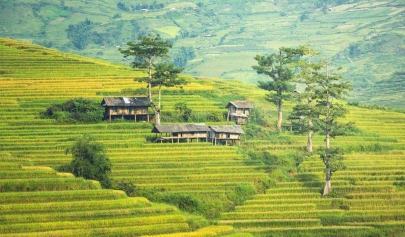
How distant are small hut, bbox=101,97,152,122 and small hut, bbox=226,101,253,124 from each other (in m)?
8.66

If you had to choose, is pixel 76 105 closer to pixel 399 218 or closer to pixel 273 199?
pixel 273 199

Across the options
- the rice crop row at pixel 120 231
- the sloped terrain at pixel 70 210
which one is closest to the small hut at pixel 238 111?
the sloped terrain at pixel 70 210

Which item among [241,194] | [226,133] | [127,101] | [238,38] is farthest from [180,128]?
[238,38]

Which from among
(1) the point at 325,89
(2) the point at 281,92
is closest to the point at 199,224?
(1) the point at 325,89

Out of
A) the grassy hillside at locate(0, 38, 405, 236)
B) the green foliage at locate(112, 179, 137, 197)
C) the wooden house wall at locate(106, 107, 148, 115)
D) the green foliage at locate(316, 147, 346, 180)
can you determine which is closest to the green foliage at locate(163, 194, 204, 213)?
the grassy hillside at locate(0, 38, 405, 236)

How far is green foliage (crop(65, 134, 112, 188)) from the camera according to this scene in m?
58.8

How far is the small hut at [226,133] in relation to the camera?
73000 mm

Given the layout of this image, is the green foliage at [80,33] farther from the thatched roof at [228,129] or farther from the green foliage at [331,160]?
the green foliage at [331,160]

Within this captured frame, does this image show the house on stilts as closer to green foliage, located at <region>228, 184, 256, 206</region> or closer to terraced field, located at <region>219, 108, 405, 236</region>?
terraced field, located at <region>219, 108, 405, 236</region>

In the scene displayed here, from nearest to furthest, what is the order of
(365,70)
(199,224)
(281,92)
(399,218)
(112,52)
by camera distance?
(199,224)
(399,218)
(281,92)
(365,70)
(112,52)

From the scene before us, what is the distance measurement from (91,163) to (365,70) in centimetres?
11053

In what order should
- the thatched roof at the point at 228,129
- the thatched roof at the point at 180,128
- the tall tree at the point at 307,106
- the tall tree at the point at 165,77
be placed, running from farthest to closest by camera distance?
the tall tree at the point at 165,77 → the thatched roof at the point at 228,129 → the tall tree at the point at 307,106 → the thatched roof at the point at 180,128

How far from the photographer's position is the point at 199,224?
179ft

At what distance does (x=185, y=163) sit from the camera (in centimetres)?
6525
